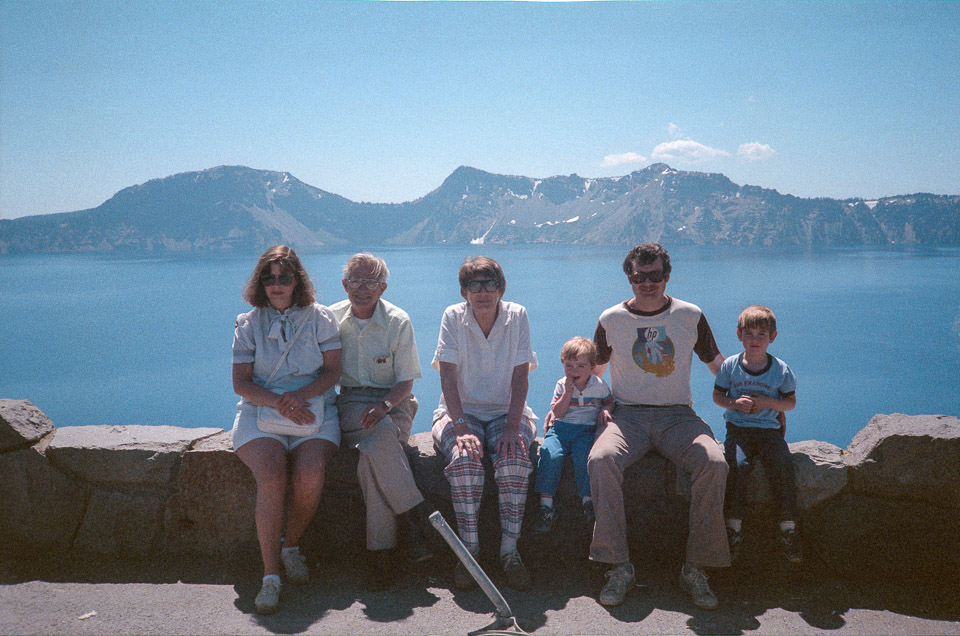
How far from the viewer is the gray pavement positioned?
2520 mm

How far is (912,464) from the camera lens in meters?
2.88

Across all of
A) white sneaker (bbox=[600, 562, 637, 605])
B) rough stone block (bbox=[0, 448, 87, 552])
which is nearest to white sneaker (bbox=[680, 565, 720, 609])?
white sneaker (bbox=[600, 562, 637, 605])

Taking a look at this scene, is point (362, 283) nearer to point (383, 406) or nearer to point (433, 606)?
point (383, 406)

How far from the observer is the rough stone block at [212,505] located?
316cm

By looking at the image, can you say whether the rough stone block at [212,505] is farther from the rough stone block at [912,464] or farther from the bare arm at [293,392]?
the rough stone block at [912,464]

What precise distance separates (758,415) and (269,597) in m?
2.45

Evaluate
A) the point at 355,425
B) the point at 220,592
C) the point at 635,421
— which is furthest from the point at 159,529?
the point at 635,421

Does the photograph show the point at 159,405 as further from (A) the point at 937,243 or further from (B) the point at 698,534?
(A) the point at 937,243

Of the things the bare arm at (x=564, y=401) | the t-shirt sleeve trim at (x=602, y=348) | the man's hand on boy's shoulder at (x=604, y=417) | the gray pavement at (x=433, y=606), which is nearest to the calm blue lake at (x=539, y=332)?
the t-shirt sleeve trim at (x=602, y=348)

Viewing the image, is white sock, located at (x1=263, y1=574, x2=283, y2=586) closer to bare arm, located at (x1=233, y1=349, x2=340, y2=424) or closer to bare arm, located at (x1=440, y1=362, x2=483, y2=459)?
bare arm, located at (x1=233, y1=349, x2=340, y2=424)

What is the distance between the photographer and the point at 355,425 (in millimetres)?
3170

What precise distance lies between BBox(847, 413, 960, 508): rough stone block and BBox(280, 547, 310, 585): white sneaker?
267 centimetres

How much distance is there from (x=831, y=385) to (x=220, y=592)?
1238 inches

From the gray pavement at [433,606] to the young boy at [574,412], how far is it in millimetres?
523
